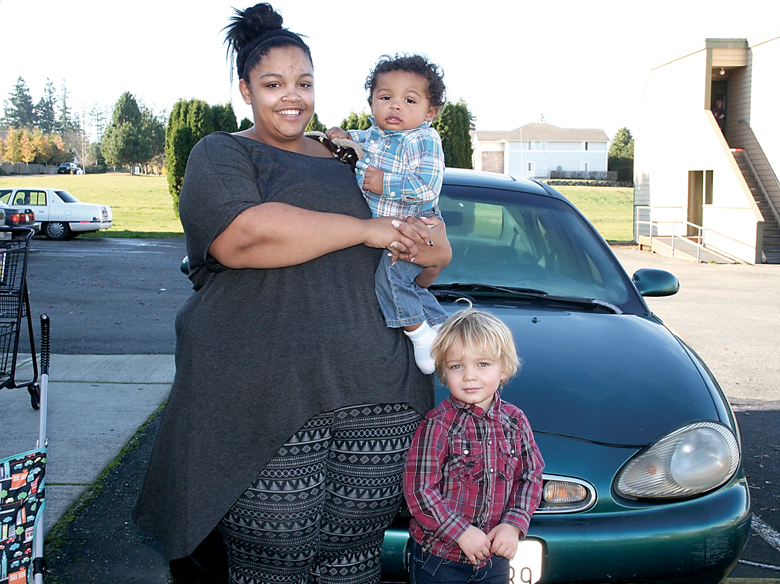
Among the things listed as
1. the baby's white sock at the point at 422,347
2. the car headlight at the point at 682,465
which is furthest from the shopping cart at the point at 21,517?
the car headlight at the point at 682,465

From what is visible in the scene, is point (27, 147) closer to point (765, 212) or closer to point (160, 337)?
point (765, 212)

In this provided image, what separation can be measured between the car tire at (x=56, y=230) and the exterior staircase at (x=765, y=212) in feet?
62.3

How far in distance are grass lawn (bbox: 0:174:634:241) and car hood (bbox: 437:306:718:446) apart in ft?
66.9

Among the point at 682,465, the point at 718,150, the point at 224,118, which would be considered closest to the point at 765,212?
the point at 718,150

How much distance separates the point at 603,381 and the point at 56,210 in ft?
68.3

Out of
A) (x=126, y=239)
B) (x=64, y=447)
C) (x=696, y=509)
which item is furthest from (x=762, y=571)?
(x=126, y=239)

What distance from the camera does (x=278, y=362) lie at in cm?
163

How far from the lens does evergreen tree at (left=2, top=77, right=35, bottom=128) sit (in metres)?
109

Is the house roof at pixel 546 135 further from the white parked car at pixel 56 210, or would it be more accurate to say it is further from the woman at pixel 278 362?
the woman at pixel 278 362

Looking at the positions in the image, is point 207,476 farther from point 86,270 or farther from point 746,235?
point 746,235

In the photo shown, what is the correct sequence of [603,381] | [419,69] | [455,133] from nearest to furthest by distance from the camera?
[419,69]
[603,381]
[455,133]

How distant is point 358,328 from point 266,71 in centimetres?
69

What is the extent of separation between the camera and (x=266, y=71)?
1742 mm

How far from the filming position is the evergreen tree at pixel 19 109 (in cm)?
10900
